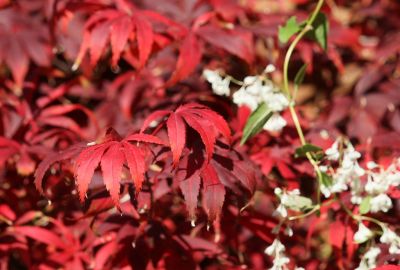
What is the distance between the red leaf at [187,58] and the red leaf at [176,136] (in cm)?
35

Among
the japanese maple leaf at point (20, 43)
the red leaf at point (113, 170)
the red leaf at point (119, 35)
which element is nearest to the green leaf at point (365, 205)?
the red leaf at point (113, 170)

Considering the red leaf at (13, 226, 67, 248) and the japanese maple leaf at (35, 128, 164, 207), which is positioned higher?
the japanese maple leaf at (35, 128, 164, 207)

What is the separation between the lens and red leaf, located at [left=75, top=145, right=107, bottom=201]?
1.11 meters

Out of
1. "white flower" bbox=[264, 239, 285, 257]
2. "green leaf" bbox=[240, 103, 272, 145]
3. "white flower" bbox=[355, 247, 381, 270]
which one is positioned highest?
"green leaf" bbox=[240, 103, 272, 145]

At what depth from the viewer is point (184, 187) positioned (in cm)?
119

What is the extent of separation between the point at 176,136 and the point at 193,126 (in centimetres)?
4

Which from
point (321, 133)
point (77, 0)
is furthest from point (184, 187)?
point (77, 0)

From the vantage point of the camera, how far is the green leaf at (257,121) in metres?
1.37

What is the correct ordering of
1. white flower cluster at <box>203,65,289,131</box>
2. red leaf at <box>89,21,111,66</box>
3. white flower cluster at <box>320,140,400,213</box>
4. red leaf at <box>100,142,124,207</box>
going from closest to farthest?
red leaf at <box>100,142,124,207</box> < white flower cluster at <box>320,140,400,213</box> < white flower cluster at <box>203,65,289,131</box> < red leaf at <box>89,21,111,66</box>

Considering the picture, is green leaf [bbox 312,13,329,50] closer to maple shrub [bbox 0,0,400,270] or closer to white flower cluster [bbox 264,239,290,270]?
maple shrub [bbox 0,0,400,270]

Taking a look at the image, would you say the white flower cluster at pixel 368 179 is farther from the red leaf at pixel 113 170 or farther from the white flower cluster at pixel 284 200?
the red leaf at pixel 113 170

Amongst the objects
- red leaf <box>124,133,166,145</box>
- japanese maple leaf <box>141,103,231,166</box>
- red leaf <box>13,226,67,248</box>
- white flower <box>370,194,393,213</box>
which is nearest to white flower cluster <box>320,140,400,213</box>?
white flower <box>370,194,393,213</box>

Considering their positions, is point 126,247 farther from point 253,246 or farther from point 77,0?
point 77,0

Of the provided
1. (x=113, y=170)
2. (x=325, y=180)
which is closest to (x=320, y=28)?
(x=325, y=180)
